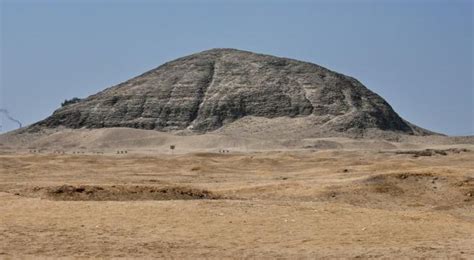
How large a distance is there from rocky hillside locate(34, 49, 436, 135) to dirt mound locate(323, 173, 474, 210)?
227 ft

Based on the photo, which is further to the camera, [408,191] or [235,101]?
[235,101]

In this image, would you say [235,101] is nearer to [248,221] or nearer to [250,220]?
[250,220]

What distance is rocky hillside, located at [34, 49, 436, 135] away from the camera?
101 metres

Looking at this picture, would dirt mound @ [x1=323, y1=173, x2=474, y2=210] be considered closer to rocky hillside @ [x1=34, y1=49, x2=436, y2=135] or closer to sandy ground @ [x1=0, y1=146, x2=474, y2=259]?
sandy ground @ [x1=0, y1=146, x2=474, y2=259]

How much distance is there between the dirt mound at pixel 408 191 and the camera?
2196cm

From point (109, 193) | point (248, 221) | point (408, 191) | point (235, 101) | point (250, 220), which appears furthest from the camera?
point (235, 101)

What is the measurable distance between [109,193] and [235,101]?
85.0 metres

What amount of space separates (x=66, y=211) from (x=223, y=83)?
93703 millimetres

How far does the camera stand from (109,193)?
20156mm

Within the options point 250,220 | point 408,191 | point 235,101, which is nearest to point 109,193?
point 250,220

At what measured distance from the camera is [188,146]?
7712 cm

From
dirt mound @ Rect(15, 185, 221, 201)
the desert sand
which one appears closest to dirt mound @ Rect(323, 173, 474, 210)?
the desert sand

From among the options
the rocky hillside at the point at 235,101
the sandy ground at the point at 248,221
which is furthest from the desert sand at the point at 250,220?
the rocky hillside at the point at 235,101

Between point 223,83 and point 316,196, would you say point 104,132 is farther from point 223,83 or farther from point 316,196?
point 316,196
